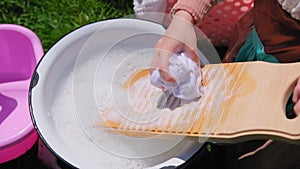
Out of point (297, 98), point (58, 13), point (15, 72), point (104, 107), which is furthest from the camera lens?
point (58, 13)

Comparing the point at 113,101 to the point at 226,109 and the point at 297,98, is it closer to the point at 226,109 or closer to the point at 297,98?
the point at 226,109

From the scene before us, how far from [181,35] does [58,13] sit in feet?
2.20

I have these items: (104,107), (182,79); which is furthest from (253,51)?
(104,107)

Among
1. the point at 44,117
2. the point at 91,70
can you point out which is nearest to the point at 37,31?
the point at 91,70

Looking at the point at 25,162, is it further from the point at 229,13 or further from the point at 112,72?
the point at 229,13

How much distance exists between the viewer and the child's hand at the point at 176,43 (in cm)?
96

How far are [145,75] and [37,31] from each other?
0.53 meters

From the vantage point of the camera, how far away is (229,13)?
54.2 inches

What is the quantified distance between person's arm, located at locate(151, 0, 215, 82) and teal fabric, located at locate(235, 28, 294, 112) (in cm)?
15

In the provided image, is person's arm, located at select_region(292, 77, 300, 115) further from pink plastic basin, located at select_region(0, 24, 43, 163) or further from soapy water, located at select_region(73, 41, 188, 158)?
pink plastic basin, located at select_region(0, 24, 43, 163)

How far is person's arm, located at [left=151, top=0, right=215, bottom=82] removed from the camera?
3.15ft

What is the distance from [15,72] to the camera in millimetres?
1360

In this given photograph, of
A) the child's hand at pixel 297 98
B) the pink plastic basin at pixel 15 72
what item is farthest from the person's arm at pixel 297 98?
the pink plastic basin at pixel 15 72

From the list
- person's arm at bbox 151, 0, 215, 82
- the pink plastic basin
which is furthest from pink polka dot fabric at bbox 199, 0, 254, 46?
the pink plastic basin
